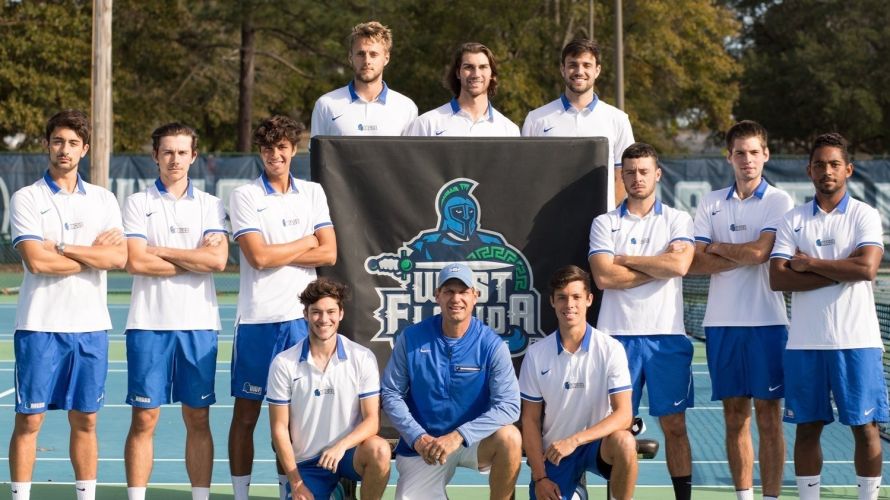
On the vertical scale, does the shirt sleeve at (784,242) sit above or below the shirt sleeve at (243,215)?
below

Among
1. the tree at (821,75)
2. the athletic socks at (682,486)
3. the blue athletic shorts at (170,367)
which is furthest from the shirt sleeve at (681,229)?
the tree at (821,75)

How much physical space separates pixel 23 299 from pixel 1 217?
54.8 feet

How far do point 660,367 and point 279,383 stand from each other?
202cm

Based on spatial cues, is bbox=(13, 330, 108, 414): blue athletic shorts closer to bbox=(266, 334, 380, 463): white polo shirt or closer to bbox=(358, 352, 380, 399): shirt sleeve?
bbox=(266, 334, 380, 463): white polo shirt

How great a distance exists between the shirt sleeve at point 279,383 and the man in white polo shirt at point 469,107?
1632mm

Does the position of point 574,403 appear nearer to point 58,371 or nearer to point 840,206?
point 840,206

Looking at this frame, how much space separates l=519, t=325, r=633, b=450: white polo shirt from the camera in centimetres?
668

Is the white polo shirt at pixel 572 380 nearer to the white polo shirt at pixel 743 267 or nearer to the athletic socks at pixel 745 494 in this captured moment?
the white polo shirt at pixel 743 267

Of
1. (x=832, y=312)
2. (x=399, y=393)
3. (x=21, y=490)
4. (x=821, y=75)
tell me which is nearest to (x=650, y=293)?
(x=832, y=312)

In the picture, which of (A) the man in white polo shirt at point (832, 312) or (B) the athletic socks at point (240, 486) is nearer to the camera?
(A) the man in white polo shirt at point (832, 312)

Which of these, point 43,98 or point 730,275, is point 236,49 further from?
point 730,275

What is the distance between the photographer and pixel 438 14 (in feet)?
122

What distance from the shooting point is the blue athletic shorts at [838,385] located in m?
6.84

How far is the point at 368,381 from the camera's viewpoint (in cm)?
664
